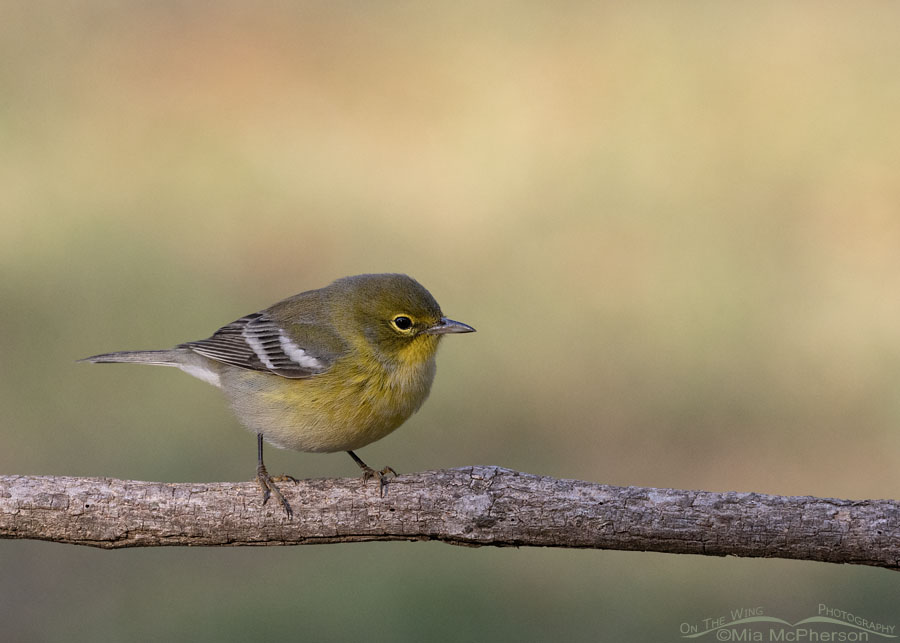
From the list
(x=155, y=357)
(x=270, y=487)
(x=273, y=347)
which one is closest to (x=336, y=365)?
(x=273, y=347)

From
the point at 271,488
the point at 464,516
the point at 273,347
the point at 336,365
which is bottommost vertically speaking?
the point at 464,516

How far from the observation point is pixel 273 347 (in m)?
6.00

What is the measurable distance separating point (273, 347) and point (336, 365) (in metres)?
0.54

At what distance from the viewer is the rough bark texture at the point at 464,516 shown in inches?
194

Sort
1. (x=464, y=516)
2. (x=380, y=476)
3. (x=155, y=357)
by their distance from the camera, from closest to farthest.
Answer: (x=464, y=516), (x=380, y=476), (x=155, y=357)

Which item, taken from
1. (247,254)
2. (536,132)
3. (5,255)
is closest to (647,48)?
(536,132)

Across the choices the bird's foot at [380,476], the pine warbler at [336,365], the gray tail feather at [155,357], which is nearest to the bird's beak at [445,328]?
the pine warbler at [336,365]

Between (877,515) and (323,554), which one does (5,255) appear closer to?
(323,554)

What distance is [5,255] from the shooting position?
1242 cm

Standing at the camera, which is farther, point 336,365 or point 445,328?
point 445,328

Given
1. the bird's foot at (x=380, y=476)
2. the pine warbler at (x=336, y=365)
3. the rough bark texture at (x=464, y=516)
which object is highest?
the pine warbler at (x=336, y=365)

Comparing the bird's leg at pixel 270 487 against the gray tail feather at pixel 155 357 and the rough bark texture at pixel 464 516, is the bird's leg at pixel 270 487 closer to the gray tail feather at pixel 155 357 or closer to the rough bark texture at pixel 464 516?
the rough bark texture at pixel 464 516

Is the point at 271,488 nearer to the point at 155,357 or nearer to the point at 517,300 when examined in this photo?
the point at 155,357

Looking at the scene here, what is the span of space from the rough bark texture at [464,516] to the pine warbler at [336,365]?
0.19 metres
